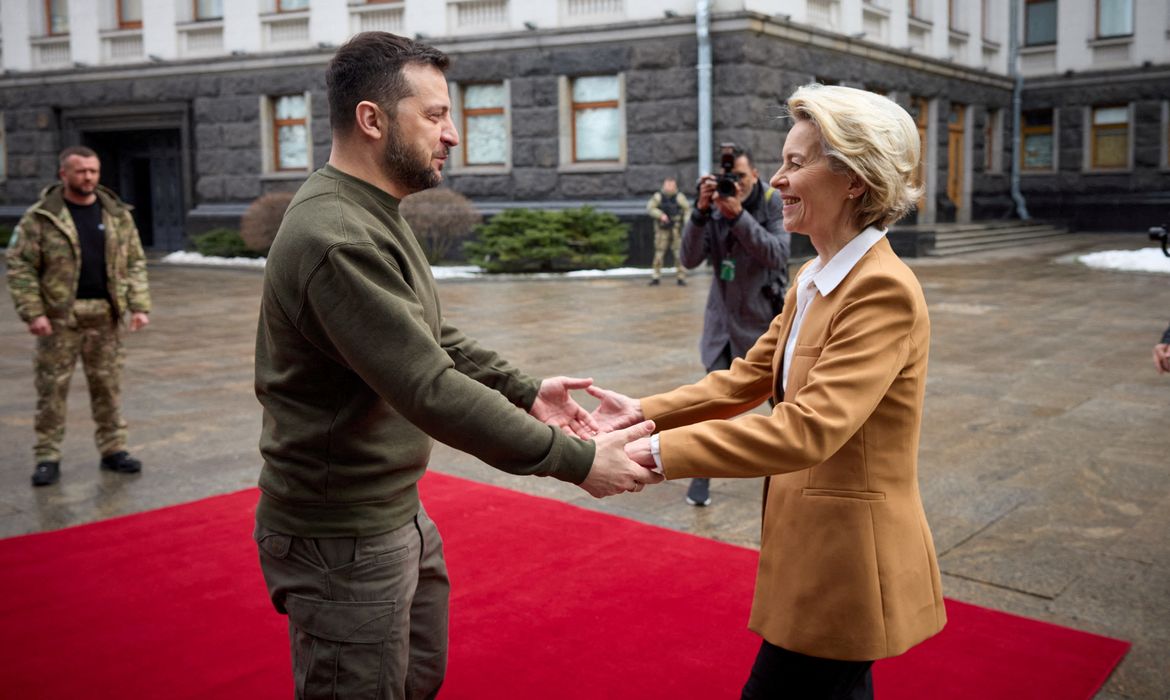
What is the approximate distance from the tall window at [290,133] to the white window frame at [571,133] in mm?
5780

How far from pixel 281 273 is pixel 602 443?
77 cm

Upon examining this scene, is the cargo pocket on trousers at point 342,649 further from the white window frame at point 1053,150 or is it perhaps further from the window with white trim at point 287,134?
the white window frame at point 1053,150

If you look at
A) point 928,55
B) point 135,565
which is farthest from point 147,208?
point 135,565

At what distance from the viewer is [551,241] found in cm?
1939

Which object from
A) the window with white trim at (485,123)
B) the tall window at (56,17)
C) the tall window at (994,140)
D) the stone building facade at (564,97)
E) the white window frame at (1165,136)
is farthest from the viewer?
the tall window at (994,140)

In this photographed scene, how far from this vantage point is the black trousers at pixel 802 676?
246 centimetres

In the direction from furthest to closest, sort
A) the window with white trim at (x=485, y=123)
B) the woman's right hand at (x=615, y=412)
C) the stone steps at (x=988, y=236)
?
the stone steps at (x=988, y=236) < the window with white trim at (x=485, y=123) < the woman's right hand at (x=615, y=412)

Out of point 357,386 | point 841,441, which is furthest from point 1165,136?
point 357,386

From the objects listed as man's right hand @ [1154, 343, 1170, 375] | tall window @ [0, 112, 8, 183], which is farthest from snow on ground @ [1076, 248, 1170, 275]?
tall window @ [0, 112, 8, 183]

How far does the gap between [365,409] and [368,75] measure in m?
0.72

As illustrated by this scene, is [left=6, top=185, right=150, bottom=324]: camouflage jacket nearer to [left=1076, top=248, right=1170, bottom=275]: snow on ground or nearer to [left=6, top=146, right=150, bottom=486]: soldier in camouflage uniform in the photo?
[left=6, top=146, right=150, bottom=486]: soldier in camouflage uniform

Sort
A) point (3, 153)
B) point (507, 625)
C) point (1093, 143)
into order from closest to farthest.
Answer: point (507, 625) < point (3, 153) < point (1093, 143)

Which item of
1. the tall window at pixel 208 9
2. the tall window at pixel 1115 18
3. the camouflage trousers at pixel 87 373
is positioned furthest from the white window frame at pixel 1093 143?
the camouflage trousers at pixel 87 373

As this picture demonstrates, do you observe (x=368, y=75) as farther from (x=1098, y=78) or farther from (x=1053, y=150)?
(x=1053, y=150)
